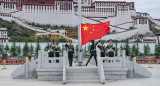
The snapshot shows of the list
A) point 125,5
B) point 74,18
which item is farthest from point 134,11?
point 74,18

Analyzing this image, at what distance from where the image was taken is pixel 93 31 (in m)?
9.85

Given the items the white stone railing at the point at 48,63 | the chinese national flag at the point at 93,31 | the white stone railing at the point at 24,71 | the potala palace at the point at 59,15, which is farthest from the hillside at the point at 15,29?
the white stone railing at the point at 48,63

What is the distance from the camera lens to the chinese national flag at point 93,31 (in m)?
9.75

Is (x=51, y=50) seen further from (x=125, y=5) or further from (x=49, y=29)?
(x=125, y=5)

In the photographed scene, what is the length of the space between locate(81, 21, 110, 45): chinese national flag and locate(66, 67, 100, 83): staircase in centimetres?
132

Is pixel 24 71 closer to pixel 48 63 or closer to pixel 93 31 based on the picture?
pixel 48 63

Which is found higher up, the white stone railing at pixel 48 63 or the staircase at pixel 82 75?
the white stone railing at pixel 48 63

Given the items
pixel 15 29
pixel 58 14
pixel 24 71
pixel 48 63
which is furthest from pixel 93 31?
pixel 58 14

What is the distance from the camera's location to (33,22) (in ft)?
196

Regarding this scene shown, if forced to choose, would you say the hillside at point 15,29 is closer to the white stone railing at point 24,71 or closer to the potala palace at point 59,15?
the potala palace at point 59,15

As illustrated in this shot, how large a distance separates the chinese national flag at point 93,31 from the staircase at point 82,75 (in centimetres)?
132

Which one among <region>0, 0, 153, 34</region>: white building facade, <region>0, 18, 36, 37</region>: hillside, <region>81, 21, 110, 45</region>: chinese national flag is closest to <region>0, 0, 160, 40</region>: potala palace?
<region>0, 0, 153, 34</region>: white building facade

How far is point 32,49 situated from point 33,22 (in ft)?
88.7

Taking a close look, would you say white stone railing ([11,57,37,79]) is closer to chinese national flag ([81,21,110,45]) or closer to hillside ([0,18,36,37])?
chinese national flag ([81,21,110,45])
